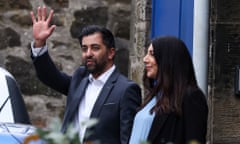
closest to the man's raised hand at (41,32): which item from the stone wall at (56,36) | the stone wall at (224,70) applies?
the stone wall at (224,70)

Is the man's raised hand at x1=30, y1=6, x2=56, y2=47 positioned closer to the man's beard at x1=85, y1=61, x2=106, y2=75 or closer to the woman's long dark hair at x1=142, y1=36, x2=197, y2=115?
the man's beard at x1=85, y1=61, x2=106, y2=75

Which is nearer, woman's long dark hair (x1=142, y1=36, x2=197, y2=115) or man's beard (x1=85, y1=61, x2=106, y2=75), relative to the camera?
woman's long dark hair (x1=142, y1=36, x2=197, y2=115)

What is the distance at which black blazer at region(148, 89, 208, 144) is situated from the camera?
4.70 m

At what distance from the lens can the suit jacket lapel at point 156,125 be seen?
4.75 metres

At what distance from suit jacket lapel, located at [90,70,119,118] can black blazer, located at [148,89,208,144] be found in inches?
31.8

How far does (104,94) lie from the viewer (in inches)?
220

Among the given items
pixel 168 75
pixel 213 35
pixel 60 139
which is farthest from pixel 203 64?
pixel 60 139

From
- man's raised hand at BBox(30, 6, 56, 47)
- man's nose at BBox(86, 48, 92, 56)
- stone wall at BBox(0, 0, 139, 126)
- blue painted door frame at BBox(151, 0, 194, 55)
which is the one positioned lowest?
stone wall at BBox(0, 0, 139, 126)

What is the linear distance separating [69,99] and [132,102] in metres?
0.47

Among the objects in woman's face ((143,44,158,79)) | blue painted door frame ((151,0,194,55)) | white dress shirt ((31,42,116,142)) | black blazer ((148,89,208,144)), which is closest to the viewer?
black blazer ((148,89,208,144))

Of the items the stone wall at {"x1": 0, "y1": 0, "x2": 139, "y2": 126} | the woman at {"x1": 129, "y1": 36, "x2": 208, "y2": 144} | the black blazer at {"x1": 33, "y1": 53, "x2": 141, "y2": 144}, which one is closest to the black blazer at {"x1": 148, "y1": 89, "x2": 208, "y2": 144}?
the woman at {"x1": 129, "y1": 36, "x2": 208, "y2": 144}

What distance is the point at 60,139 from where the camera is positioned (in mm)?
3000

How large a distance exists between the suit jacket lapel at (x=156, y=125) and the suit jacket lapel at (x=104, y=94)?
795 millimetres

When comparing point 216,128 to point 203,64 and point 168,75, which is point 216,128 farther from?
point 168,75
